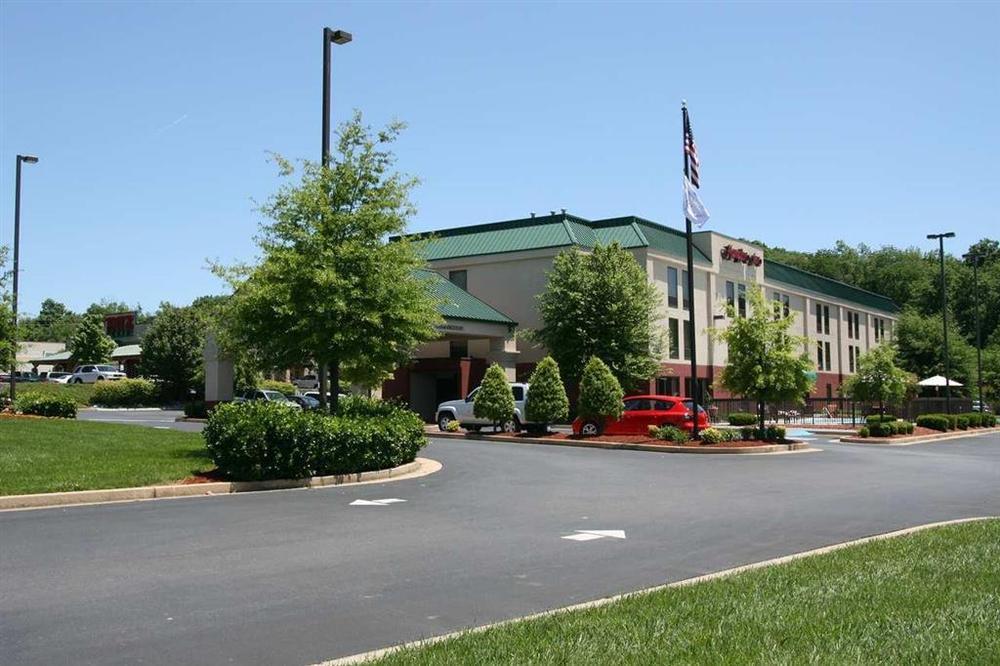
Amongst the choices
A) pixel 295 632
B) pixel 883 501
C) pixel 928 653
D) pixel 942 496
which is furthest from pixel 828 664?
pixel 942 496

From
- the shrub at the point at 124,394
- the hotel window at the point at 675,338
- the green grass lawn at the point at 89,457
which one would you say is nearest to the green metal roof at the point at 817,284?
the hotel window at the point at 675,338

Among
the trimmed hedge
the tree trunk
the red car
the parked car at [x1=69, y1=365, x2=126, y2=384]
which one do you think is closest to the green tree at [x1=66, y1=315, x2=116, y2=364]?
the parked car at [x1=69, y1=365, x2=126, y2=384]

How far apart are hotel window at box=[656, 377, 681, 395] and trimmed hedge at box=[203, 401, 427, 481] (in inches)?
1221

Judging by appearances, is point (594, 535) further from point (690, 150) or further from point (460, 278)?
point (460, 278)

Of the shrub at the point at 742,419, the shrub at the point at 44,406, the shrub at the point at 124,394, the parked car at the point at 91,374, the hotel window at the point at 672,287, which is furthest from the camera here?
the parked car at the point at 91,374

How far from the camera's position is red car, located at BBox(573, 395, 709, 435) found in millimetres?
27312

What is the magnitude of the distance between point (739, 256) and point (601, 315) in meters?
16.0

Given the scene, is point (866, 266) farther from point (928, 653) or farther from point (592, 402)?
point (928, 653)

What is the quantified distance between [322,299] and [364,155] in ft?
11.0

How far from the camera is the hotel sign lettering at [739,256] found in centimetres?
5144

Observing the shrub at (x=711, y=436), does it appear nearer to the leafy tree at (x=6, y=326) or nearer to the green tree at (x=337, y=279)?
the green tree at (x=337, y=279)

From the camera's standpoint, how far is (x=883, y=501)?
13.8 metres

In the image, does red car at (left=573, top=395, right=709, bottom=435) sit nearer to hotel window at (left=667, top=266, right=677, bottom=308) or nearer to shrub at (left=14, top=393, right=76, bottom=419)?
shrub at (left=14, top=393, right=76, bottom=419)

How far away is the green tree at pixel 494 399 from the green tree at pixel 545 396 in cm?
88
